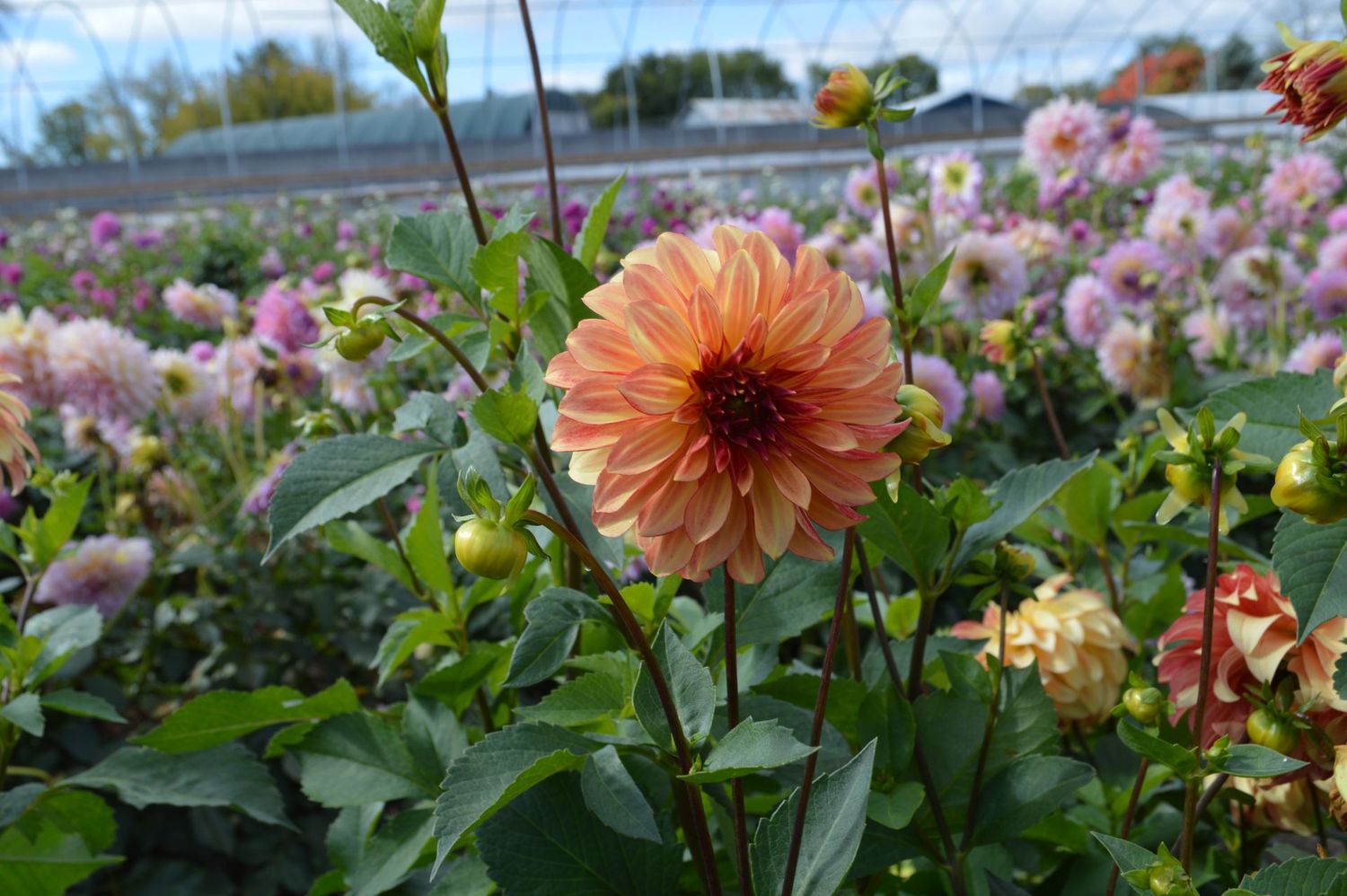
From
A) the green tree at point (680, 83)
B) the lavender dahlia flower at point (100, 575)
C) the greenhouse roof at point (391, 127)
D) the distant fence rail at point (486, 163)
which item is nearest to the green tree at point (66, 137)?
the distant fence rail at point (486, 163)

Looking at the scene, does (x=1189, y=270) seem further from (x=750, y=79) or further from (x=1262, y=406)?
(x=750, y=79)

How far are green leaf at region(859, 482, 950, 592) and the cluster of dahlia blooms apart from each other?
148mm

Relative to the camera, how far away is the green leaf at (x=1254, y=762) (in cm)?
44

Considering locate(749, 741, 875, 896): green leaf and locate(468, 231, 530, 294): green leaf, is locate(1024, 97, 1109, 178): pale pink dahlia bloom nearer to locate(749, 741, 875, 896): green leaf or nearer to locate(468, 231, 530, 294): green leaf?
locate(468, 231, 530, 294): green leaf

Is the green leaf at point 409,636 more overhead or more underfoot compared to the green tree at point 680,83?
more underfoot

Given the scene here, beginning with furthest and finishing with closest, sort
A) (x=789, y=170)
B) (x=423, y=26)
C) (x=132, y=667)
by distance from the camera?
(x=789, y=170) → (x=132, y=667) → (x=423, y=26)

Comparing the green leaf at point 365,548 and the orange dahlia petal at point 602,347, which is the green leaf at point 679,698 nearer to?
the orange dahlia petal at point 602,347

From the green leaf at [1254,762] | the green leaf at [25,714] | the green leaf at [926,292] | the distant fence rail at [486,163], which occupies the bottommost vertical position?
the green leaf at [25,714]

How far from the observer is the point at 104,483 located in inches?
62.5

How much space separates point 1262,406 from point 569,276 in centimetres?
44

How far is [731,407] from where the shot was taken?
441 millimetres

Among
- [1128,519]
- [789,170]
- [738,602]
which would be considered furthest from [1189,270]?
[789,170]

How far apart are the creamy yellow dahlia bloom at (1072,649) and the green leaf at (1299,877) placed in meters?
0.29

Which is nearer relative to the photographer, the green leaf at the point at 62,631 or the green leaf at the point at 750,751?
the green leaf at the point at 750,751
